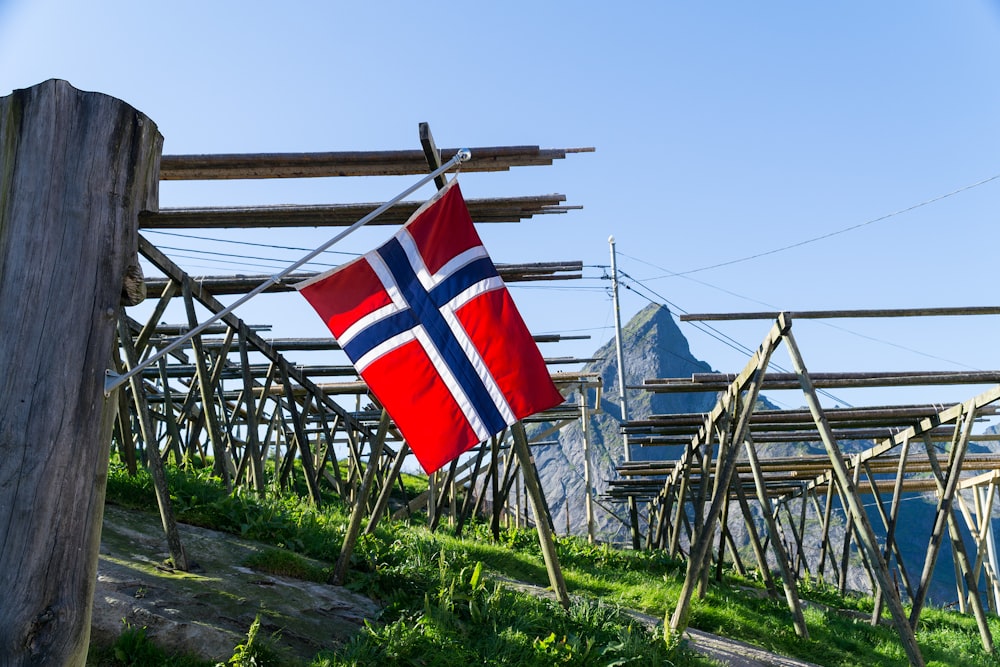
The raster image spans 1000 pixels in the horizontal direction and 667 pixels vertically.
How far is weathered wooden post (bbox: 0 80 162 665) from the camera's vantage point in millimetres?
4070

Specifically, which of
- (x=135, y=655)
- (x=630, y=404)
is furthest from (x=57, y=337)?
(x=630, y=404)

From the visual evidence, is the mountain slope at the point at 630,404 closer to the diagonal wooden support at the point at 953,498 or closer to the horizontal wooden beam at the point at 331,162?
the diagonal wooden support at the point at 953,498

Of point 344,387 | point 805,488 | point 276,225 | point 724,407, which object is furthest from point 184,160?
point 805,488

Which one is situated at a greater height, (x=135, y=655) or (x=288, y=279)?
(x=288, y=279)

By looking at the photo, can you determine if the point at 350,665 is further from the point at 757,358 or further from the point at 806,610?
the point at 806,610

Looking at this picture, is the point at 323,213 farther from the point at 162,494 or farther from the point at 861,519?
the point at 861,519

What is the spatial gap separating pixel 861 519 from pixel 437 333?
526 cm

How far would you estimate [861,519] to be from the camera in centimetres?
978

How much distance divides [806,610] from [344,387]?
914 cm

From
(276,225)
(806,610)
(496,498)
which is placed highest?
(276,225)

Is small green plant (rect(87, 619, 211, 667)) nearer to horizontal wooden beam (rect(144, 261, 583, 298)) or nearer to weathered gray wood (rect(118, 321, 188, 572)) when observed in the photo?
weathered gray wood (rect(118, 321, 188, 572))

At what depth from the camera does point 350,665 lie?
21.6 ft

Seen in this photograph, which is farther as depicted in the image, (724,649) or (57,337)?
(724,649)

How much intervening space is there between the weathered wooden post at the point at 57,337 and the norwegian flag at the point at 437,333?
2.83m
